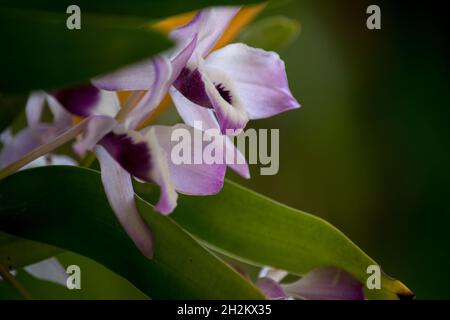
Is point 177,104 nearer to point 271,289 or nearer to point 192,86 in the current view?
point 192,86

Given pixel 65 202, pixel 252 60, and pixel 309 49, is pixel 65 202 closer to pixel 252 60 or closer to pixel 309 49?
pixel 252 60

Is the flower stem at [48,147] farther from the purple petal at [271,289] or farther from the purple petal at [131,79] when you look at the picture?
the purple petal at [271,289]

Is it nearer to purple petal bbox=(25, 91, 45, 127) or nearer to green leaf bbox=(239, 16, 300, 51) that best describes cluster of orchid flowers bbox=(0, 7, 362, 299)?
purple petal bbox=(25, 91, 45, 127)

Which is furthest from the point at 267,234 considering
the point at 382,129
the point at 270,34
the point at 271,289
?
the point at 382,129

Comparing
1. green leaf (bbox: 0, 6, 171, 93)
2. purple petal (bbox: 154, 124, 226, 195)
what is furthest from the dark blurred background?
green leaf (bbox: 0, 6, 171, 93)

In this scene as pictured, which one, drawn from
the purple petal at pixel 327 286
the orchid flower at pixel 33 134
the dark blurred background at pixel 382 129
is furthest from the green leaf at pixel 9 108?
the dark blurred background at pixel 382 129

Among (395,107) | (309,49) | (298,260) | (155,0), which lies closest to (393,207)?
(395,107)
